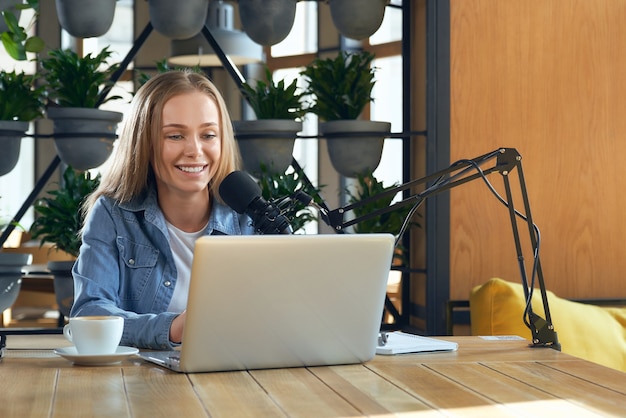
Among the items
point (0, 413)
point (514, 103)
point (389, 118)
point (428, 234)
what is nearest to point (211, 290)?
point (0, 413)

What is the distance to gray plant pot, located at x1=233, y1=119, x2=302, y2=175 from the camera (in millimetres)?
3059

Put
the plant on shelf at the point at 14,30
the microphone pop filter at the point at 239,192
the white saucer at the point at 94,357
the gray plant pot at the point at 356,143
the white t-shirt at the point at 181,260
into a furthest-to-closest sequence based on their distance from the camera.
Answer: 1. the gray plant pot at the point at 356,143
2. the plant on shelf at the point at 14,30
3. the white t-shirt at the point at 181,260
4. the microphone pop filter at the point at 239,192
5. the white saucer at the point at 94,357

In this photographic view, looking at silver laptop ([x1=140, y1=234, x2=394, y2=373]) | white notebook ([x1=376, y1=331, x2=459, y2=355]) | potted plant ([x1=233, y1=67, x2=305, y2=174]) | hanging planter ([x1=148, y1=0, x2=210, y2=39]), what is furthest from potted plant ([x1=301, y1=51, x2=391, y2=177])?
silver laptop ([x1=140, y1=234, x2=394, y2=373])

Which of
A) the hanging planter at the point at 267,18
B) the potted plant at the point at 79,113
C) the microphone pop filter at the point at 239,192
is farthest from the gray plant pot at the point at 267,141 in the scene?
the microphone pop filter at the point at 239,192

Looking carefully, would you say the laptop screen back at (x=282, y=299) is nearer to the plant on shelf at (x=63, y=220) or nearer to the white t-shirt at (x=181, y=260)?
the white t-shirt at (x=181, y=260)

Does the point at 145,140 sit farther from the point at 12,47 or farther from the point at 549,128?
the point at 549,128

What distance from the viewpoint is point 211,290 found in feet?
4.73

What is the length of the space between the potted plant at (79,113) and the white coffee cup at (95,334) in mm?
1476

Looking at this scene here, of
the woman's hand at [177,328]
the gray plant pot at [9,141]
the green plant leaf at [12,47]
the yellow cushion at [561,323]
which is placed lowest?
the yellow cushion at [561,323]

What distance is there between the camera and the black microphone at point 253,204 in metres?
1.66

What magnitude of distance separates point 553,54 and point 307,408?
2.19 meters

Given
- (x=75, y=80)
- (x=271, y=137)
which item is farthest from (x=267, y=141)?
(x=75, y=80)

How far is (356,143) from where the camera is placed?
10.3 feet

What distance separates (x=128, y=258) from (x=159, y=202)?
20cm
